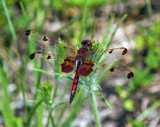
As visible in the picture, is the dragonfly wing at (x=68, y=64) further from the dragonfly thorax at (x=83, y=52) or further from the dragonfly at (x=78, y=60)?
the dragonfly thorax at (x=83, y=52)

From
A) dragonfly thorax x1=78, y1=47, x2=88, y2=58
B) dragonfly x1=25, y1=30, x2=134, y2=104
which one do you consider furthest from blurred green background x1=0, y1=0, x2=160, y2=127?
dragonfly thorax x1=78, y1=47, x2=88, y2=58

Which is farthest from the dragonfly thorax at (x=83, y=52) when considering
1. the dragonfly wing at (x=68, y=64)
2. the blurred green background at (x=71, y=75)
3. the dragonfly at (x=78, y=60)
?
the blurred green background at (x=71, y=75)

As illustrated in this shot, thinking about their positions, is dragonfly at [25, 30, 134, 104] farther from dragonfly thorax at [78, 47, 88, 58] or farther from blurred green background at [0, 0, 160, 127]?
blurred green background at [0, 0, 160, 127]

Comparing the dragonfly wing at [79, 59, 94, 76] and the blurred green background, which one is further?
the blurred green background

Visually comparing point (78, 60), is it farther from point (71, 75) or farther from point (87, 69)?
point (71, 75)

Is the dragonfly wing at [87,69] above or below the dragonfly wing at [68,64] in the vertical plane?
below

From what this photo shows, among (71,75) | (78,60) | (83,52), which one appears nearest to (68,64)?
(78,60)

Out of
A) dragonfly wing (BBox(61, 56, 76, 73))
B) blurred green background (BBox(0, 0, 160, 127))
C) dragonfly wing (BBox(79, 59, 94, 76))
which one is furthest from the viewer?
blurred green background (BBox(0, 0, 160, 127))
